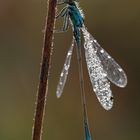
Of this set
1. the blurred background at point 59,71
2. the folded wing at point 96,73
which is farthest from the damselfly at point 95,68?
the blurred background at point 59,71

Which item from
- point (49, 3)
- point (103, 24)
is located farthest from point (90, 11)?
point (49, 3)

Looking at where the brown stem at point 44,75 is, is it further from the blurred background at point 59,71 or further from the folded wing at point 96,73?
the blurred background at point 59,71

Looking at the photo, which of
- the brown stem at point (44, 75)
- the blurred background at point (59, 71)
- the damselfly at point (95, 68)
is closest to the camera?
the brown stem at point (44, 75)

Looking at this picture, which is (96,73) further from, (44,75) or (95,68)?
(44,75)

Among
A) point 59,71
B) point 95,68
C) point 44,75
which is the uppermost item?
point 59,71

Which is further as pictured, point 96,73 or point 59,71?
point 59,71

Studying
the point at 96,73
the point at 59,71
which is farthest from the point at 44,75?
the point at 59,71

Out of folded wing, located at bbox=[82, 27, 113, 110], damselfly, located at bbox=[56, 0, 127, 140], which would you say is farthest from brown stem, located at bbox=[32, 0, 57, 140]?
folded wing, located at bbox=[82, 27, 113, 110]
